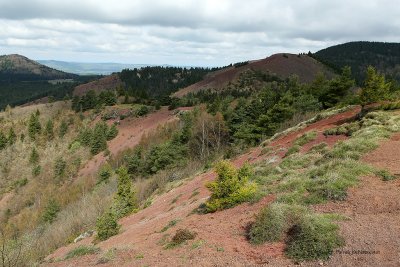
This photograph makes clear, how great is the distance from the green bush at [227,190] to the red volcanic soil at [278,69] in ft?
398

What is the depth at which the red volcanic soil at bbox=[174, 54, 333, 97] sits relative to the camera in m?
144

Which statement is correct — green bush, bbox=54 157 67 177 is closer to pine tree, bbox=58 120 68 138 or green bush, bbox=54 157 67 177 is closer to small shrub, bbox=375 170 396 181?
pine tree, bbox=58 120 68 138

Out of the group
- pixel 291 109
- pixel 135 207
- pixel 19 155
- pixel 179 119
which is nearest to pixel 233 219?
pixel 135 207

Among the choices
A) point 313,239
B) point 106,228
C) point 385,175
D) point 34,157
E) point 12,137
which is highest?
point 385,175

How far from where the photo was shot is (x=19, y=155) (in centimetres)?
8631

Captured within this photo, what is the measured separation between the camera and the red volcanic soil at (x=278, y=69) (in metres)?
144

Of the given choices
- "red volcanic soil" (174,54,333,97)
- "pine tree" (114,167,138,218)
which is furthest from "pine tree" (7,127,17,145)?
"pine tree" (114,167,138,218)

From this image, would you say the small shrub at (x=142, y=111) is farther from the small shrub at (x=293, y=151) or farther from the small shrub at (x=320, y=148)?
the small shrub at (x=320, y=148)

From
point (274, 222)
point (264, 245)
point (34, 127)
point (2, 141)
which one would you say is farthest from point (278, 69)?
point (264, 245)

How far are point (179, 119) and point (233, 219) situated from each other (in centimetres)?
6149

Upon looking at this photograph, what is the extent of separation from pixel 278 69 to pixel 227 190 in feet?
440

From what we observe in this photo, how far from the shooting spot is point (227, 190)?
1858cm

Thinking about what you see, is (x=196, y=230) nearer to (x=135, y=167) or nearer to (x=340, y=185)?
(x=340, y=185)

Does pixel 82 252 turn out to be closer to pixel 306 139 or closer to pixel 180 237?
pixel 180 237
